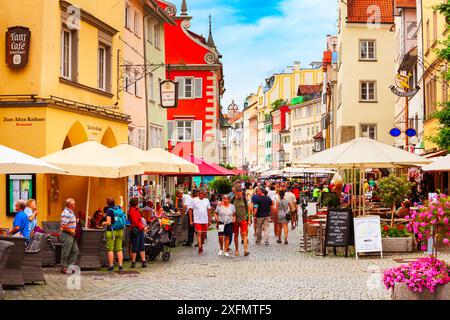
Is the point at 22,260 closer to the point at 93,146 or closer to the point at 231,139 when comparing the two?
the point at 93,146

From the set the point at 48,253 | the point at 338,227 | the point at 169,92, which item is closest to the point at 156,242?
the point at 48,253

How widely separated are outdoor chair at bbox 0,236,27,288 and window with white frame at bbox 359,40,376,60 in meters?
50.1

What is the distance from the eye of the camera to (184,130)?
64812mm

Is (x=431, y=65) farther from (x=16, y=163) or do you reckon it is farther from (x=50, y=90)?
(x=16, y=163)

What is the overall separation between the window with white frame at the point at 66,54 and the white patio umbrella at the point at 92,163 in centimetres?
571

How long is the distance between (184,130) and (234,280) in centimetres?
4845

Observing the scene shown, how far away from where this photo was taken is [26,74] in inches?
928

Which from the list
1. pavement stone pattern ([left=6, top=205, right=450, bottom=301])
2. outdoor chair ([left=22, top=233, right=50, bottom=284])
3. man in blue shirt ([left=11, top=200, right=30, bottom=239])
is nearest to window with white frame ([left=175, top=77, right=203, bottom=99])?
pavement stone pattern ([left=6, top=205, right=450, bottom=301])

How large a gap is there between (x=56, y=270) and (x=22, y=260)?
3544 mm

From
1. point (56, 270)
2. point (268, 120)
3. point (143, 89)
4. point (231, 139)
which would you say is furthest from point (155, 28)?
point (231, 139)

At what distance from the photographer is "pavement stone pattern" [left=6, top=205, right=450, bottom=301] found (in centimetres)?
1435

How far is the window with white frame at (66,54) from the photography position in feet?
84.5

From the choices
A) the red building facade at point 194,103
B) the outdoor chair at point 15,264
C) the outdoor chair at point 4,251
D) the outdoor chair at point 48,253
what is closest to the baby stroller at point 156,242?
the outdoor chair at point 48,253

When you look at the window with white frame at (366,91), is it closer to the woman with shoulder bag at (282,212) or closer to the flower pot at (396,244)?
the woman with shoulder bag at (282,212)
